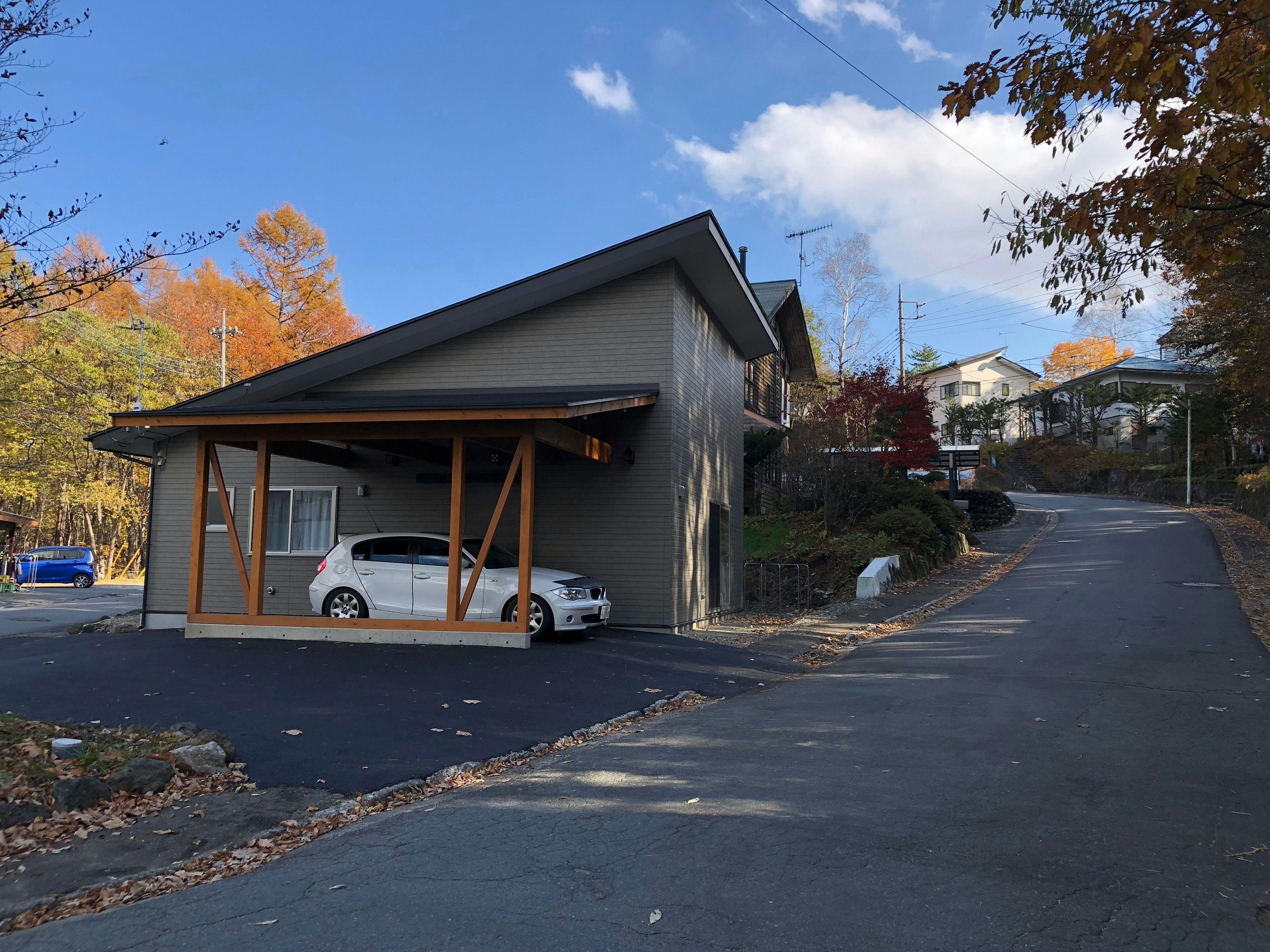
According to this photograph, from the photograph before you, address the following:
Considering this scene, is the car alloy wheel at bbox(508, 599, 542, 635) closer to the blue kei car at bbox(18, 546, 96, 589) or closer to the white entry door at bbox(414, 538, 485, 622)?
the white entry door at bbox(414, 538, 485, 622)

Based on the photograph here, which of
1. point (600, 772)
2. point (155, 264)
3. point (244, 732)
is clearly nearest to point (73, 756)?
point (244, 732)

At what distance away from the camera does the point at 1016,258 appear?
7.74 metres

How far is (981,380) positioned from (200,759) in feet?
231

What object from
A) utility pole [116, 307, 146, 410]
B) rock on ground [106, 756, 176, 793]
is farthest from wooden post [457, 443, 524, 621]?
utility pole [116, 307, 146, 410]

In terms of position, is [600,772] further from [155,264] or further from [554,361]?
[554,361]

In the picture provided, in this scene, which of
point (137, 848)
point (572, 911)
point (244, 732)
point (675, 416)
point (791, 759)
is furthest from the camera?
point (675, 416)

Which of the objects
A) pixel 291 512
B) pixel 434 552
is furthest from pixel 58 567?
pixel 434 552

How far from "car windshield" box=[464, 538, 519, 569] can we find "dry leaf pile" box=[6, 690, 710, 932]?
5.21 m

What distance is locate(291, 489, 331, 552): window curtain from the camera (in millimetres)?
15531

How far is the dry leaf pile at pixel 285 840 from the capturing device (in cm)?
427

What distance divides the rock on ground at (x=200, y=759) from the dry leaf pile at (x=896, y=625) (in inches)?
302

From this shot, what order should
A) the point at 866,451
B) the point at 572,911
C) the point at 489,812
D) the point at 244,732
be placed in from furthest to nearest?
the point at 866,451
the point at 244,732
the point at 489,812
the point at 572,911

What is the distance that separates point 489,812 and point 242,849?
55.0 inches

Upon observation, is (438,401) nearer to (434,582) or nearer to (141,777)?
(434,582)
